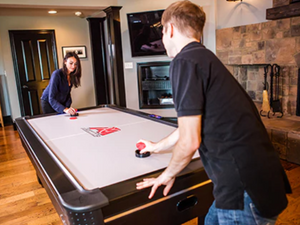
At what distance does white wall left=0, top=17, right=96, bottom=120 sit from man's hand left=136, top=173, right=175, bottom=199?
5388 millimetres

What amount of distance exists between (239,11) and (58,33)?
12.3 ft

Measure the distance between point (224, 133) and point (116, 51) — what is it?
4659mm

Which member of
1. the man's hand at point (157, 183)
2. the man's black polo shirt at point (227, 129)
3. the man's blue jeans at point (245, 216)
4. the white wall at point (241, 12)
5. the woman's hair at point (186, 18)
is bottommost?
the man's blue jeans at point (245, 216)

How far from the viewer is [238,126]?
0.92 m

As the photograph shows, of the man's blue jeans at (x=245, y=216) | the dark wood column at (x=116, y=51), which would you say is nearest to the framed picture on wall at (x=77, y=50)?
the dark wood column at (x=116, y=51)

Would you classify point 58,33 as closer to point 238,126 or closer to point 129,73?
point 129,73

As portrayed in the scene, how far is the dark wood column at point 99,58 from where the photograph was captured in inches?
238

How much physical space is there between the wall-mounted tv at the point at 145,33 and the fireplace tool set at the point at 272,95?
6.37 feet

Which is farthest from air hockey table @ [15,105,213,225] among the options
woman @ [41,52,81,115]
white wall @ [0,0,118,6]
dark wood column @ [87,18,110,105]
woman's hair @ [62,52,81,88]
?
dark wood column @ [87,18,110,105]

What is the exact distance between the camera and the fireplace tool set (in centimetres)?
380

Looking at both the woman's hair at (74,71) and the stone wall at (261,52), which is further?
the stone wall at (261,52)

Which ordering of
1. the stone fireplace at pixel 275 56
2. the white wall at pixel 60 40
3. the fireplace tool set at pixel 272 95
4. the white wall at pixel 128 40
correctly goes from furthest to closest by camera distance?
the white wall at pixel 60 40, the white wall at pixel 128 40, the fireplace tool set at pixel 272 95, the stone fireplace at pixel 275 56

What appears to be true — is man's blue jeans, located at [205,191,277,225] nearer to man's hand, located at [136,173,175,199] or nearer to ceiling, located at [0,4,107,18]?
man's hand, located at [136,173,175,199]

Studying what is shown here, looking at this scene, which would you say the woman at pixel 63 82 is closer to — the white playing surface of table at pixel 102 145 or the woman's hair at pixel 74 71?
the woman's hair at pixel 74 71
